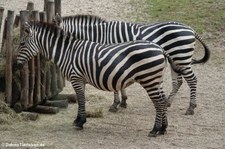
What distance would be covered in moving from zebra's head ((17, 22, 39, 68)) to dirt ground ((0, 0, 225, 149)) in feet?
3.61

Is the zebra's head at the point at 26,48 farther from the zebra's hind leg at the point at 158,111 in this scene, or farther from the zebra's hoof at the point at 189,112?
the zebra's hoof at the point at 189,112

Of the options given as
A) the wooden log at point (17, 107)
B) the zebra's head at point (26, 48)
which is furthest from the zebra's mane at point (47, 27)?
the wooden log at point (17, 107)

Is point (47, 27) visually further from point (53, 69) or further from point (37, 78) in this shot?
point (53, 69)

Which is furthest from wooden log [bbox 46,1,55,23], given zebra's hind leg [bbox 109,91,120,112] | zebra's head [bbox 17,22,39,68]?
zebra's hind leg [bbox 109,91,120,112]

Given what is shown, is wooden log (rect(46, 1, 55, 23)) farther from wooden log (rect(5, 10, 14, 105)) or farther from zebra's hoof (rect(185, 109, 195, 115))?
zebra's hoof (rect(185, 109, 195, 115))

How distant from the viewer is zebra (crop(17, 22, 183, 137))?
7.73 m

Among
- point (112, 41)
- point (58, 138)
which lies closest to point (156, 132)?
point (58, 138)

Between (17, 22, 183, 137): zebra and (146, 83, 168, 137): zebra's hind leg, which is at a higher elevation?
(17, 22, 183, 137): zebra

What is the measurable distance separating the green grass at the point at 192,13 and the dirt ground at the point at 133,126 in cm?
473

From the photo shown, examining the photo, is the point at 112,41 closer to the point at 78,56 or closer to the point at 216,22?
the point at 78,56

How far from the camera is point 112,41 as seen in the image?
9.70 m

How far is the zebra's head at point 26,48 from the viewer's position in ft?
27.5

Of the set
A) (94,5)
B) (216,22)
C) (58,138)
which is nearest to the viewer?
(58,138)

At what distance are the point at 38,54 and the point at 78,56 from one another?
1091 mm
